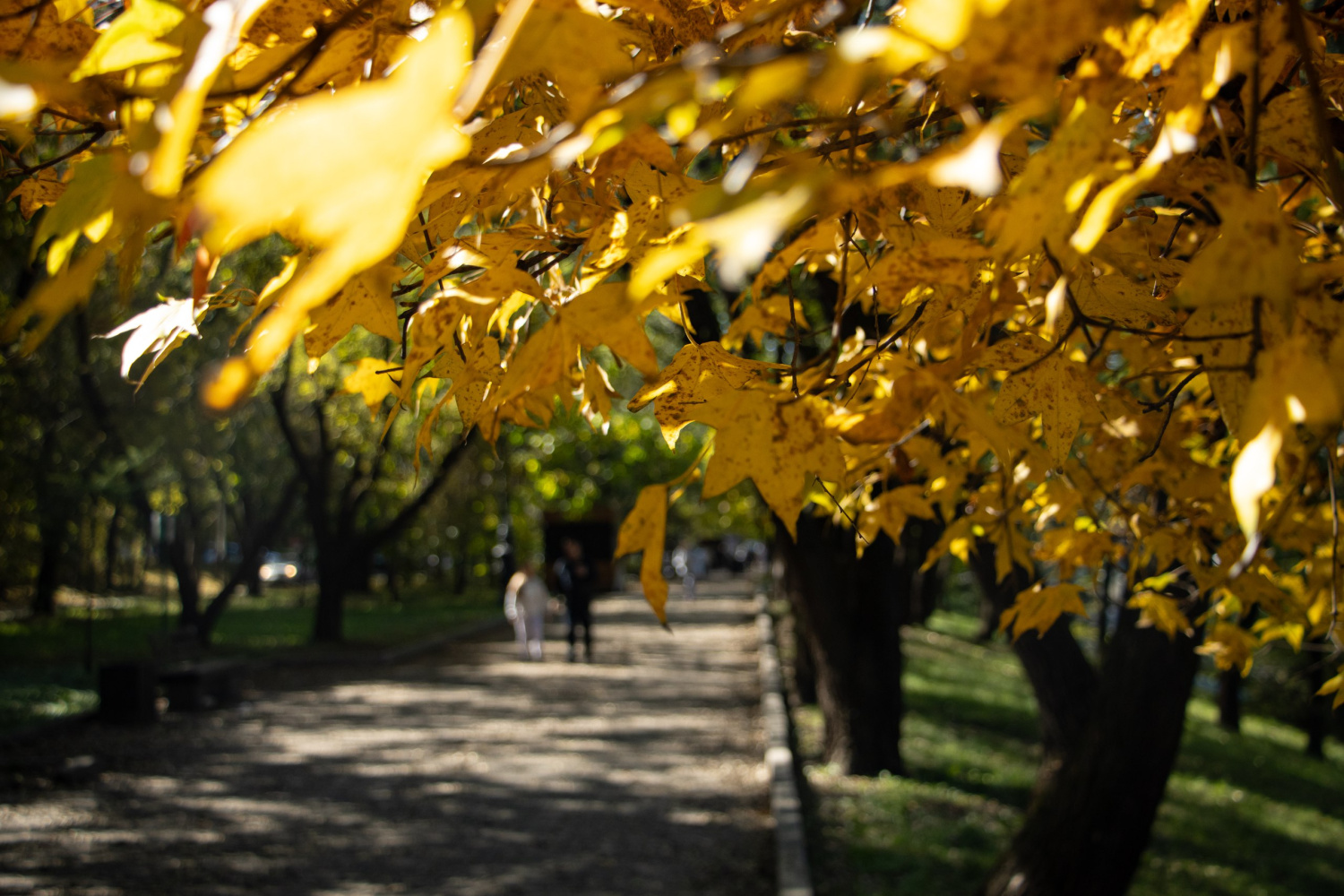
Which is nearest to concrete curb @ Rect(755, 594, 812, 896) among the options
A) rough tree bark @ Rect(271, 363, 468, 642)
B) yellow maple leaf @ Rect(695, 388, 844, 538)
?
yellow maple leaf @ Rect(695, 388, 844, 538)

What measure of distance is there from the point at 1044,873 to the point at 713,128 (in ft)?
17.0

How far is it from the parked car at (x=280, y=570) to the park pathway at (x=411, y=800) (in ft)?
124

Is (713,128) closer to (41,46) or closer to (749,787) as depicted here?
(41,46)

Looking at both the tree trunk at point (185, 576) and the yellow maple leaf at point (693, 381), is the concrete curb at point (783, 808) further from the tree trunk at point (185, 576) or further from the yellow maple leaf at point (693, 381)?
the tree trunk at point (185, 576)

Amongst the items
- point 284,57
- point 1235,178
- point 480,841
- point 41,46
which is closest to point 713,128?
point 284,57

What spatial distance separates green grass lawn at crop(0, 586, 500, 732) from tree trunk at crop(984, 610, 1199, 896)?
9.44 m

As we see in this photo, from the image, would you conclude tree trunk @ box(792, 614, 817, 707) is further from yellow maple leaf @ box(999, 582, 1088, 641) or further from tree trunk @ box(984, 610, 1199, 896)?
yellow maple leaf @ box(999, 582, 1088, 641)

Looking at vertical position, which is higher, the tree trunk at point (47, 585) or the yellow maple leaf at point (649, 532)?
the yellow maple leaf at point (649, 532)

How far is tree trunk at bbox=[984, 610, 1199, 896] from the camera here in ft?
17.0

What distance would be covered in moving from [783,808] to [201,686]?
739 cm

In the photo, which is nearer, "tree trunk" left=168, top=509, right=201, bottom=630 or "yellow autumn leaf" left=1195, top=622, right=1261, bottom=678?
"yellow autumn leaf" left=1195, top=622, right=1261, bottom=678

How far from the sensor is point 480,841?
706cm

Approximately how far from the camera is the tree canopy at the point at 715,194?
67 centimetres

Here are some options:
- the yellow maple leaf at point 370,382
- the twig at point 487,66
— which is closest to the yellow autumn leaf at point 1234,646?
the yellow maple leaf at point 370,382
